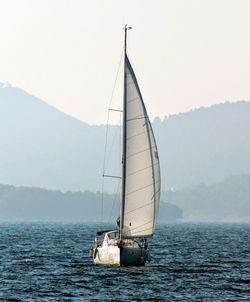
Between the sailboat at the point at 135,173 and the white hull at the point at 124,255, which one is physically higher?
the sailboat at the point at 135,173

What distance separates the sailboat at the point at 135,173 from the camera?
7481cm

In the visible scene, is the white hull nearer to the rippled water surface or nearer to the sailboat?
the sailboat

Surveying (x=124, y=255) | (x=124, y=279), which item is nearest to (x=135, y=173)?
(x=124, y=255)

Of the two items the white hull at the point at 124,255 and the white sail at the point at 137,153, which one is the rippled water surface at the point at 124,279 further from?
the white sail at the point at 137,153

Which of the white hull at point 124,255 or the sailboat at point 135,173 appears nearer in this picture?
the sailboat at point 135,173

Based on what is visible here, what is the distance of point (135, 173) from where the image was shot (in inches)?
2948

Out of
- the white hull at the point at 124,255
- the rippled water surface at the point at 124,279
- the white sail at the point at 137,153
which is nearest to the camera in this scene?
the rippled water surface at the point at 124,279

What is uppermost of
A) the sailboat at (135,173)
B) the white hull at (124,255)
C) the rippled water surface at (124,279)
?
the sailboat at (135,173)

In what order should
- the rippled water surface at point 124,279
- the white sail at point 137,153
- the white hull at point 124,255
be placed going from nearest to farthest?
the rippled water surface at point 124,279 → the white sail at point 137,153 → the white hull at point 124,255

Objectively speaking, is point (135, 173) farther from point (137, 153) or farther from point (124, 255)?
point (124, 255)

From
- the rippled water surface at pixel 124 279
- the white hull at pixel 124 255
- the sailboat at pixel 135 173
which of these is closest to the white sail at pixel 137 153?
the sailboat at pixel 135 173

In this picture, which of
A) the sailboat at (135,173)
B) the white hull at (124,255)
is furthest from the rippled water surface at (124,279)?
the sailboat at (135,173)

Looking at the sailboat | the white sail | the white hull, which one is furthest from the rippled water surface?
the white sail

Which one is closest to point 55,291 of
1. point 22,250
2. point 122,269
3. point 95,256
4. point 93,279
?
point 93,279
